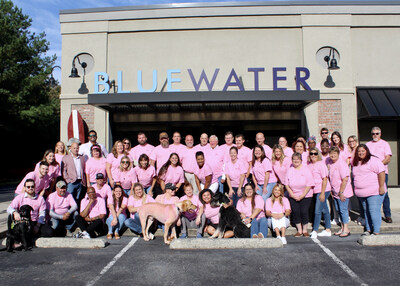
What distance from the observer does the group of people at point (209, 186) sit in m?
6.29

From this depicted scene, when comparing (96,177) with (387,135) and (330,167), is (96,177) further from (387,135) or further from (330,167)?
(387,135)

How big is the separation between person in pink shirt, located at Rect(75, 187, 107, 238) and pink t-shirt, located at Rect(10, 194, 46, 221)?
717 millimetres

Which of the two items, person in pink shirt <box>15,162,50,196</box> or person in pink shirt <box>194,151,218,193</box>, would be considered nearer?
person in pink shirt <box>15,162,50,196</box>

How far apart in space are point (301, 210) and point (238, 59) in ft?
19.6

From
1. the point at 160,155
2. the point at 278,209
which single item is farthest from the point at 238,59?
the point at 278,209

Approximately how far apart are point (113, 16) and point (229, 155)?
679 cm

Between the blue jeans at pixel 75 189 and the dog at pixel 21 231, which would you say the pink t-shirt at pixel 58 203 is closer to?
the blue jeans at pixel 75 189

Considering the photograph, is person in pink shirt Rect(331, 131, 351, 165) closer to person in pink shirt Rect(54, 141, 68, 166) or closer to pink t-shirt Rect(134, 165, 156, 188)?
pink t-shirt Rect(134, 165, 156, 188)

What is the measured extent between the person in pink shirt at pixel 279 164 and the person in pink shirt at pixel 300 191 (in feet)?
1.32

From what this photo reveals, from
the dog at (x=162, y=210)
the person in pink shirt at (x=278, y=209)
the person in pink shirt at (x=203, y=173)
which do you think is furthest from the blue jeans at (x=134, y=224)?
the person in pink shirt at (x=278, y=209)

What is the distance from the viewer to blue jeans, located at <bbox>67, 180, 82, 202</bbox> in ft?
23.6

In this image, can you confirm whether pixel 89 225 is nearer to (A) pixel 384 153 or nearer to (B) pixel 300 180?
(B) pixel 300 180

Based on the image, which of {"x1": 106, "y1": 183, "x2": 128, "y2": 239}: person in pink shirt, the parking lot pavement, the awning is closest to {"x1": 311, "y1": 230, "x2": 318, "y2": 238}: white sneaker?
the parking lot pavement

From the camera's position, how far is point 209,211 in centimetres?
641
